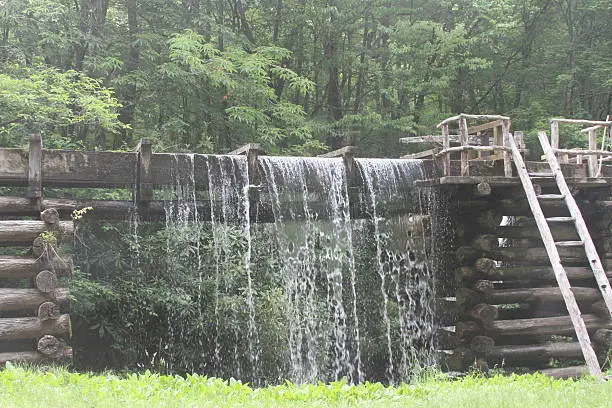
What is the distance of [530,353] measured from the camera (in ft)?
38.9

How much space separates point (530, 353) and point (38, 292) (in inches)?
347

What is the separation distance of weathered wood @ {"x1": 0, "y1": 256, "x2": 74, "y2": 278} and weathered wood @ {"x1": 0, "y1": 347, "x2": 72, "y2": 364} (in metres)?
1.08

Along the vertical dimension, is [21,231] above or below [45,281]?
above

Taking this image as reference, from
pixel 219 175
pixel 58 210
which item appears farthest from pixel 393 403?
pixel 58 210

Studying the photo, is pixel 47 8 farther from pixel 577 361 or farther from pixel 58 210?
pixel 577 361

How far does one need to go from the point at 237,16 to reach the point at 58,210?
42.1 feet

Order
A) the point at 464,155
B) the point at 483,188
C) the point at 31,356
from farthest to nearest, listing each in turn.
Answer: the point at 464,155 < the point at 483,188 < the point at 31,356

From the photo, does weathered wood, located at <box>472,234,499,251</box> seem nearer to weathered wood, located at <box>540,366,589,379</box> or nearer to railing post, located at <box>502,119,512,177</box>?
railing post, located at <box>502,119,512,177</box>

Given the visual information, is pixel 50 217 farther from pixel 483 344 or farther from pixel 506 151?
pixel 506 151

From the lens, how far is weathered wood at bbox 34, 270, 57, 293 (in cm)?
851

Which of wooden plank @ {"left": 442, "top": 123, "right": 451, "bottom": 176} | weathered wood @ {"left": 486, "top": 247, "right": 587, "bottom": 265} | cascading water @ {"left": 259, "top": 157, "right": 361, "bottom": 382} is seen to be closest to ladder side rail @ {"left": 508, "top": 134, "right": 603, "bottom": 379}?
wooden plank @ {"left": 442, "top": 123, "right": 451, "bottom": 176}

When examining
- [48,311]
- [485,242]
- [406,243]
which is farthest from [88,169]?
[485,242]

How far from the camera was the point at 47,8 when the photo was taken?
14.1m

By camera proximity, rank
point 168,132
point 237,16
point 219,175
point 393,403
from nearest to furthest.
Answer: point 393,403, point 219,175, point 168,132, point 237,16
